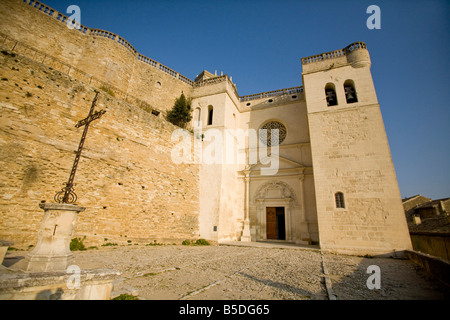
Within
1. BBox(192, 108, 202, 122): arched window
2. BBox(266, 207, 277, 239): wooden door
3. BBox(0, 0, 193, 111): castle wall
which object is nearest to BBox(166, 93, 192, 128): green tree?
BBox(192, 108, 202, 122): arched window

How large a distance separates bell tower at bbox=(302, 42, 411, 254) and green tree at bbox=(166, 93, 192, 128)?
7.76m

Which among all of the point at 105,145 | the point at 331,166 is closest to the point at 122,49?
the point at 105,145

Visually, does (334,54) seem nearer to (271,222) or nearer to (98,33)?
(271,222)

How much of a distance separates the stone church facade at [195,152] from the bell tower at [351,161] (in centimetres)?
5

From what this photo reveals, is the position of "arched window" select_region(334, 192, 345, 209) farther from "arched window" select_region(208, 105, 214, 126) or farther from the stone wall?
"arched window" select_region(208, 105, 214, 126)

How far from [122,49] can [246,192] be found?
11859mm

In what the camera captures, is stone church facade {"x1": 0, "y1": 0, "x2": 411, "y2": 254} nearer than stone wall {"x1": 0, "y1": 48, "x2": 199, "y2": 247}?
No

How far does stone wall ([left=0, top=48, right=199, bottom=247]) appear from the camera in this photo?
5602mm

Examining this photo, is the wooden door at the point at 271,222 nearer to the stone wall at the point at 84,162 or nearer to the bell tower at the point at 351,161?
the bell tower at the point at 351,161

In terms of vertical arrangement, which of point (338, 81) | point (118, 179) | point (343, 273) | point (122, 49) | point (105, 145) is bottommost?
point (343, 273)

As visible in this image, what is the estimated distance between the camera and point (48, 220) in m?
3.00

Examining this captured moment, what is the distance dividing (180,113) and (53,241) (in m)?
11.4

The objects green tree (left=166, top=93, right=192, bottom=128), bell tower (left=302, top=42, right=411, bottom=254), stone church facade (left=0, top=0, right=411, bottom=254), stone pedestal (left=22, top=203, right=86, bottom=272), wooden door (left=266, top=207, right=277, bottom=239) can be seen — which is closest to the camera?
stone pedestal (left=22, top=203, right=86, bottom=272)
